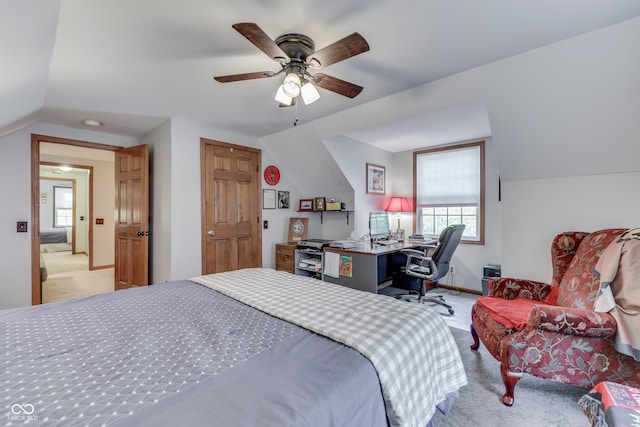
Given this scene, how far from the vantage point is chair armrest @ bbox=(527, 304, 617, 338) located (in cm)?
152

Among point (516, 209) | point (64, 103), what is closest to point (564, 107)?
point (516, 209)

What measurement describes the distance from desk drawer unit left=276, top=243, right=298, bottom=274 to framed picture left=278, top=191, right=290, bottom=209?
0.62 m

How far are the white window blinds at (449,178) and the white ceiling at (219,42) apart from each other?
153 cm

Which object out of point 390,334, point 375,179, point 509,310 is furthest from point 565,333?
point 375,179

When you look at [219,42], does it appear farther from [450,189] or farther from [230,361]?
[450,189]

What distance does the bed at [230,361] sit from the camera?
0.72 m

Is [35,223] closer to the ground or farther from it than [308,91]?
closer to the ground

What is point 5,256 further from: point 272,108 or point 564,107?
point 564,107

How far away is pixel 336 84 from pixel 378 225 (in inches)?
105

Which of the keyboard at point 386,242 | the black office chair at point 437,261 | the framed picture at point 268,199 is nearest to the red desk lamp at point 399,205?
the keyboard at point 386,242

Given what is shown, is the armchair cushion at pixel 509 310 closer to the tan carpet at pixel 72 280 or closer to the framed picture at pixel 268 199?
the framed picture at pixel 268 199

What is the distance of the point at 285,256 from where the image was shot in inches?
163

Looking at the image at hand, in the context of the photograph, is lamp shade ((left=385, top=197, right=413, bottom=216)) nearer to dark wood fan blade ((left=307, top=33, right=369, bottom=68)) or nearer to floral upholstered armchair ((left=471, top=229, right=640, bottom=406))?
floral upholstered armchair ((left=471, top=229, right=640, bottom=406))

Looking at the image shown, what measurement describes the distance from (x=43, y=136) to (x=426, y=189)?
5.10 meters
